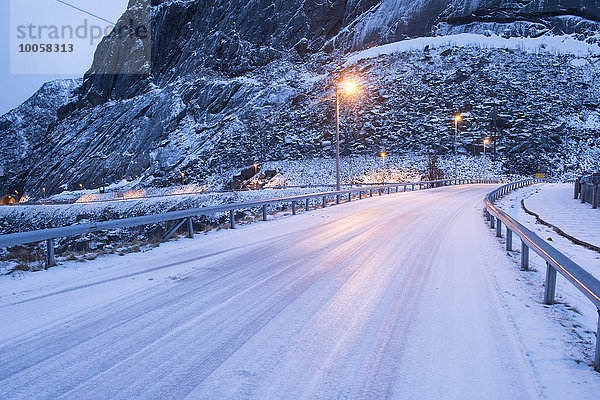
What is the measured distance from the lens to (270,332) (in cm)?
312

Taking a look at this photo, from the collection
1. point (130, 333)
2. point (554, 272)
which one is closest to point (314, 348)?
point (130, 333)

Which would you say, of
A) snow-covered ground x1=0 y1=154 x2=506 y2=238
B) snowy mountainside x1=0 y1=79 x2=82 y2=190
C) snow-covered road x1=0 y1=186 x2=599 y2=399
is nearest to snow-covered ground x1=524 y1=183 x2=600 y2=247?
snow-covered road x1=0 y1=186 x2=599 y2=399

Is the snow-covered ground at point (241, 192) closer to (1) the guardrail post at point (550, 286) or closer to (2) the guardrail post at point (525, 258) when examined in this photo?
(2) the guardrail post at point (525, 258)

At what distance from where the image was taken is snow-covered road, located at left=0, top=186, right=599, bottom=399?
2277 mm

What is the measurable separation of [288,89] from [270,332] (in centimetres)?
7749

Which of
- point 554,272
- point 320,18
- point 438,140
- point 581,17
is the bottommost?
point 554,272

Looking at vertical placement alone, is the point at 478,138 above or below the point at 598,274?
above

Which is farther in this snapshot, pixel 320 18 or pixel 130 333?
pixel 320 18

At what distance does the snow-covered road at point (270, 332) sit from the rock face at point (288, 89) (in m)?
52.0

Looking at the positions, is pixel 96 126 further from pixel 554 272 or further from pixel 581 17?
pixel 581 17

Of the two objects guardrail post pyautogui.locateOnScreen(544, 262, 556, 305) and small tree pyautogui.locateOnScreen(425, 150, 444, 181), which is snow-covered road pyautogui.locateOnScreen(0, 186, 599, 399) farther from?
small tree pyautogui.locateOnScreen(425, 150, 444, 181)

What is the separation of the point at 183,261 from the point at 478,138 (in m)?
58.3

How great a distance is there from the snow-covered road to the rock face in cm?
5195

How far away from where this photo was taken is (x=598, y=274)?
5207 mm
